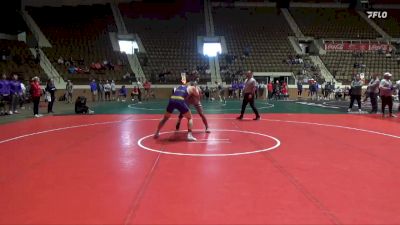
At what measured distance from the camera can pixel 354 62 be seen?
1419 inches

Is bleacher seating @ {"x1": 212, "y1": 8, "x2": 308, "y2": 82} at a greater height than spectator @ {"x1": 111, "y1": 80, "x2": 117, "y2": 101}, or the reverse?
bleacher seating @ {"x1": 212, "y1": 8, "x2": 308, "y2": 82}

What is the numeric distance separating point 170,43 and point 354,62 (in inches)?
659

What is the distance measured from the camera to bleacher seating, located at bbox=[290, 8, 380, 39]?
39500 millimetres

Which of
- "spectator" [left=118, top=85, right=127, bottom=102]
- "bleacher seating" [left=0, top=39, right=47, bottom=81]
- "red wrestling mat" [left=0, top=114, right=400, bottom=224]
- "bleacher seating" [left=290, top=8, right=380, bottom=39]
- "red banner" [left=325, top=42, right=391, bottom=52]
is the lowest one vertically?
"red wrestling mat" [left=0, top=114, right=400, bottom=224]

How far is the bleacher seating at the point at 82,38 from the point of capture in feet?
107

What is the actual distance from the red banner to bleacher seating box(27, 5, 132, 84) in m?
18.8

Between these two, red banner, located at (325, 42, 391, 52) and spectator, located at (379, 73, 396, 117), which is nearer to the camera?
spectator, located at (379, 73, 396, 117)

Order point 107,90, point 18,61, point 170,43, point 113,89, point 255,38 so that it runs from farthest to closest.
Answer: point 255,38, point 170,43, point 113,89, point 18,61, point 107,90

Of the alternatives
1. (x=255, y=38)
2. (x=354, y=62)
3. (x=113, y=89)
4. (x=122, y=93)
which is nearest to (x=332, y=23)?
(x=354, y=62)

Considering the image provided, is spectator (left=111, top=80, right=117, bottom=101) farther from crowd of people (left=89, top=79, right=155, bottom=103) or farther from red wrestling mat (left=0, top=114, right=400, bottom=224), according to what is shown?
A: red wrestling mat (left=0, top=114, right=400, bottom=224)

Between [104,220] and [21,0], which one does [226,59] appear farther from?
[104,220]

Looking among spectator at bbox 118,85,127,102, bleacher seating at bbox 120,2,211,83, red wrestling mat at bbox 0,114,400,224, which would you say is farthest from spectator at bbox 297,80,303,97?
red wrestling mat at bbox 0,114,400,224

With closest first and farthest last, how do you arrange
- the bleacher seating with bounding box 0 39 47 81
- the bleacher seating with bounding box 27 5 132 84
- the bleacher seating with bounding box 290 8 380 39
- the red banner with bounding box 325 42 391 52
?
the bleacher seating with bounding box 0 39 47 81, the bleacher seating with bounding box 27 5 132 84, the red banner with bounding box 325 42 391 52, the bleacher seating with bounding box 290 8 380 39

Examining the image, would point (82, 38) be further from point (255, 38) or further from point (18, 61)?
point (255, 38)
